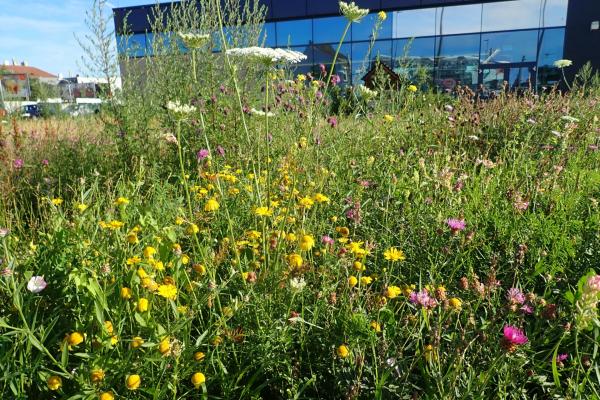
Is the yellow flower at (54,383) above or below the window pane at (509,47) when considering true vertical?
below

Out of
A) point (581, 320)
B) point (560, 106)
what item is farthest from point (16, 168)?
point (560, 106)

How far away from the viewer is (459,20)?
17812 millimetres

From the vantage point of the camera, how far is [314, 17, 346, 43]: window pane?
64.8 ft

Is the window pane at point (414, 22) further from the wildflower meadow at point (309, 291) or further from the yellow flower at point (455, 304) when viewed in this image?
the yellow flower at point (455, 304)

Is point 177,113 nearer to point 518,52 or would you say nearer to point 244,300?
point 244,300

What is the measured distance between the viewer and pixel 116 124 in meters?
4.09

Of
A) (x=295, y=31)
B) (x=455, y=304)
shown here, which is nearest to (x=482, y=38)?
(x=295, y=31)

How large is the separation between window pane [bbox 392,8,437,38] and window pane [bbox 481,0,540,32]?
222 centimetres

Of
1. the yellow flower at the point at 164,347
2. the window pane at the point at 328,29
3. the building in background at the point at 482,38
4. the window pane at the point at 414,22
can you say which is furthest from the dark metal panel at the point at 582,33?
the yellow flower at the point at 164,347

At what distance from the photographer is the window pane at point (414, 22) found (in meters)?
18.4

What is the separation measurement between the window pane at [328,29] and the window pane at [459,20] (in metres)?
4.34

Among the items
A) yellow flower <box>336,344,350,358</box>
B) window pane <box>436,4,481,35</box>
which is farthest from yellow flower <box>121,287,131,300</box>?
window pane <box>436,4,481,35</box>

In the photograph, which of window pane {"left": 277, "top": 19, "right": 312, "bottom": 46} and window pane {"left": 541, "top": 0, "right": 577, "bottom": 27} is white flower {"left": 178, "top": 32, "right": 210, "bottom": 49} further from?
window pane {"left": 277, "top": 19, "right": 312, "bottom": 46}

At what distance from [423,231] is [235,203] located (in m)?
1.07
